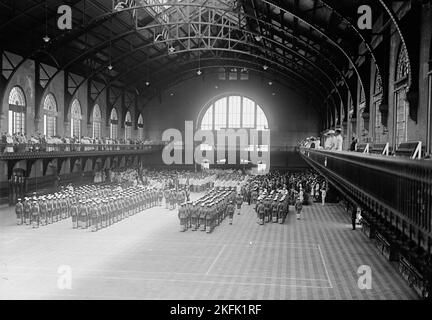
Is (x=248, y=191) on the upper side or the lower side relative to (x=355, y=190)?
lower

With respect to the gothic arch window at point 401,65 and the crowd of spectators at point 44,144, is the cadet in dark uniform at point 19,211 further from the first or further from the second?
the gothic arch window at point 401,65

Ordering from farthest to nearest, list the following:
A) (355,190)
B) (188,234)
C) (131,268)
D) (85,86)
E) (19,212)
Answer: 1. (85,86)
2. (19,212)
3. (188,234)
4. (131,268)
5. (355,190)

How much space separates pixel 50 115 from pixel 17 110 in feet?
16.8

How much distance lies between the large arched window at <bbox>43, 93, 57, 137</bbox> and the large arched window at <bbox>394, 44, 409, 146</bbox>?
91.3 ft

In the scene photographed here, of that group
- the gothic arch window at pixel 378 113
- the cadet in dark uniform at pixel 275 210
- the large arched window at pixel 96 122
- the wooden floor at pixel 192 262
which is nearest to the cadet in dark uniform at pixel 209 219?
the wooden floor at pixel 192 262

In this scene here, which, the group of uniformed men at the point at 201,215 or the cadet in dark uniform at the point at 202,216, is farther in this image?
the cadet in dark uniform at the point at 202,216

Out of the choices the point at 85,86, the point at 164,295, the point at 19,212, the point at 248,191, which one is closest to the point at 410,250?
the point at 164,295

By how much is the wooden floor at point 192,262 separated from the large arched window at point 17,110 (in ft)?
33.8

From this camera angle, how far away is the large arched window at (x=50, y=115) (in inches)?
1512

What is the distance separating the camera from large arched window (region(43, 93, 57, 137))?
126ft

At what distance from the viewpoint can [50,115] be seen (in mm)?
39062
